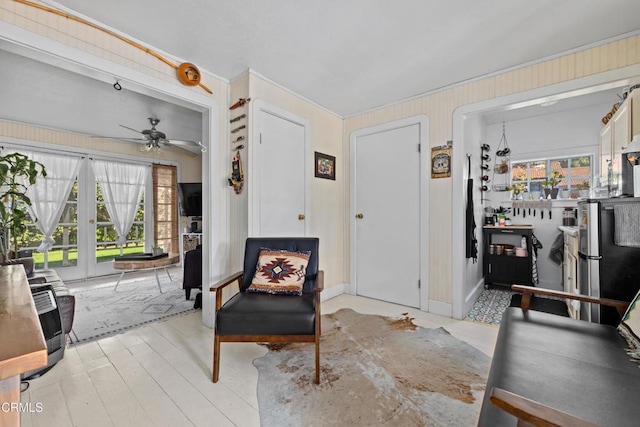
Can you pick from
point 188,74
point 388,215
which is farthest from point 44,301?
point 388,215

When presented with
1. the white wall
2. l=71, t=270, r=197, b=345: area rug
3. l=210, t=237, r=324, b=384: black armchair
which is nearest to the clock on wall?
l=210, t=237, r=324, b=384: black armchair

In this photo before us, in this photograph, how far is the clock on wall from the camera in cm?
229

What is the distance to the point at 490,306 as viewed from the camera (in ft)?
10.2

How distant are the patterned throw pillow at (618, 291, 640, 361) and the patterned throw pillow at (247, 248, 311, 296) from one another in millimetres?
1748

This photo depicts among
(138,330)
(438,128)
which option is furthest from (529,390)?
(138,330)

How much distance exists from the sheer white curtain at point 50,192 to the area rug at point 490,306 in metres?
5.87

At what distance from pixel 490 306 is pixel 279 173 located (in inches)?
110

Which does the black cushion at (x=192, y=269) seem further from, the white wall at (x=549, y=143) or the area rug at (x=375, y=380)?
Result: the white wall at (x=549, y=143)

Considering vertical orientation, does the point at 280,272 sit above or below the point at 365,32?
below

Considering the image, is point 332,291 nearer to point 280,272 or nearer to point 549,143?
point 280,272

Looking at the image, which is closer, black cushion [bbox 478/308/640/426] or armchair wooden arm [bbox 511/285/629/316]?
black cushion [bbox 478/308/640/426]

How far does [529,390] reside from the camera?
0.91 m

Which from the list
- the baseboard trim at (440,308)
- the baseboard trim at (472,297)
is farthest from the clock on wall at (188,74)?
the baseboard trim at (472,297)

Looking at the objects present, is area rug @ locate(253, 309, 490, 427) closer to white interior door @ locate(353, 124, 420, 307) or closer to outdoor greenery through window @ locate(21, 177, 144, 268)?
white interior door @ locate(353, 124, 420, 307)
